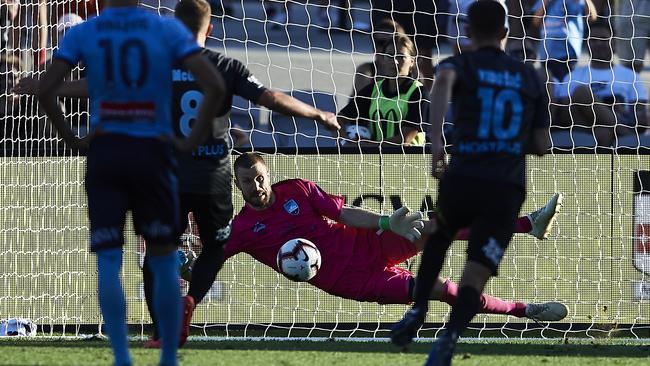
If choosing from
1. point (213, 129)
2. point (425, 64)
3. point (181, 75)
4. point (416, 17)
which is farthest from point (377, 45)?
point (213, 129)

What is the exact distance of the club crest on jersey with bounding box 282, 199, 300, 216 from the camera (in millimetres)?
8117

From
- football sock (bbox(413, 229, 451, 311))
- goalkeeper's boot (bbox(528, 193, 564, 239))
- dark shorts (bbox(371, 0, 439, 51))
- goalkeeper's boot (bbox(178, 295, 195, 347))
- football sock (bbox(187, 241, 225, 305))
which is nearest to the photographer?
football sock (bbox(413, 229, 451, 311))

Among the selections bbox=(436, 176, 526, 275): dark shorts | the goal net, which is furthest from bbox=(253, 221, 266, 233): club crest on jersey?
bbox=(436, 176, 526, 275): dark shorts

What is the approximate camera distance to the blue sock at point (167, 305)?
489 cm

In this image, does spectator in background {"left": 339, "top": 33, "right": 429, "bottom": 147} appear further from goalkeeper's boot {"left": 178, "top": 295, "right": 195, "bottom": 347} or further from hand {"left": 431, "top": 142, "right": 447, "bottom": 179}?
hand {"left": 431, "top": 142, "right": 447, "bottom": 179}

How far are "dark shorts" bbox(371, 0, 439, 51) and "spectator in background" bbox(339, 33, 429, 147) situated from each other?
54cm

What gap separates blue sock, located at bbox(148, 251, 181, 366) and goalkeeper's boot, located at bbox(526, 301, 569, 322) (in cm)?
371

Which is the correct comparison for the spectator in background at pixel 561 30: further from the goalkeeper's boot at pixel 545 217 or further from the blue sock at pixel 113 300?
the blue sock at pixel 113 300

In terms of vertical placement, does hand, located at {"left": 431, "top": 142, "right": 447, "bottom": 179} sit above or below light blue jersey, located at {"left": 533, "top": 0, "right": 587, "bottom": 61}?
below

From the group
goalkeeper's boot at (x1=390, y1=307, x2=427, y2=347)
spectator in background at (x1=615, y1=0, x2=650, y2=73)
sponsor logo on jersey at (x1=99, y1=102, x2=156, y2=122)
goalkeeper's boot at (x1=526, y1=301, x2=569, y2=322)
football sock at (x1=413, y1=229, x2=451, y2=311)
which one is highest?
spectator in background at (x1=615, y1=0, x2=650, y2=73)

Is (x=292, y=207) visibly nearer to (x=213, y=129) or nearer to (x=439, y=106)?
(x=213, y=129)

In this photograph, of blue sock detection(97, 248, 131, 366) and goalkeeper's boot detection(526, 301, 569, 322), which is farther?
goalkeeper's boot detection(526, 301, 569, 322)

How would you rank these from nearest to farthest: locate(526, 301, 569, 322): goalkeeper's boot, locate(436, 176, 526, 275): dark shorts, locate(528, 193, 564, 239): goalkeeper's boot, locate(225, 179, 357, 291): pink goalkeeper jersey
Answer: locate(436, 176, 526, 275): dark shorts < locate(528, 193, 564, 239): goalkeeper's boot < locate(225, 179, 357, 291): pink goalkeeper jersey < locate(526, 301, 569, 322): goalkeeper's boot

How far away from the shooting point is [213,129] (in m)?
6.48
